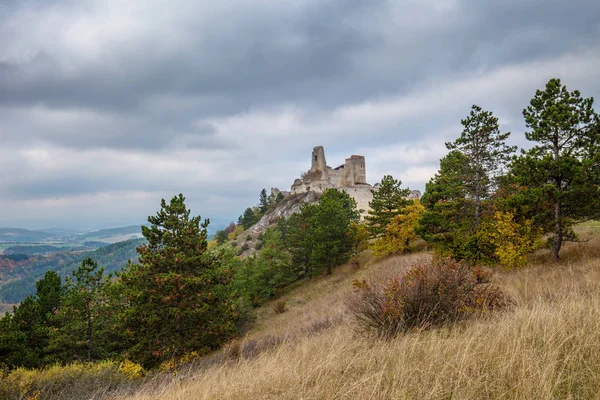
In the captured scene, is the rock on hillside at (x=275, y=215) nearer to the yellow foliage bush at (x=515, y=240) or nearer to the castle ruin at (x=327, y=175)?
the castle ruin at (x=327, y=175)

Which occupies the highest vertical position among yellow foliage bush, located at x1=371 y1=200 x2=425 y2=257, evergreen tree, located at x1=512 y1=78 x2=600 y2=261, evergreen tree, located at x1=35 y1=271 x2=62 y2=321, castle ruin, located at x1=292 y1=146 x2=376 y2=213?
castle ruin, located at x1=292 y1=146 x2=376 y2=213

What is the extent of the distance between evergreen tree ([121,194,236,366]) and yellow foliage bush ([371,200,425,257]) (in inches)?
687

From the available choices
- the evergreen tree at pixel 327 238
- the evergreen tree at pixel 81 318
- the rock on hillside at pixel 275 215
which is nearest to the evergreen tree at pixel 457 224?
the evergreen tree at pixel 327 238

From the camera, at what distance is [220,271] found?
17.3 metres

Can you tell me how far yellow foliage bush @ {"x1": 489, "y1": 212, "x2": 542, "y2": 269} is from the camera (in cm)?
1477

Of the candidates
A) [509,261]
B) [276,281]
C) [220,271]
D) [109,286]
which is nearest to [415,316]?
[509,261]

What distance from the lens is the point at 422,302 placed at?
5867mm

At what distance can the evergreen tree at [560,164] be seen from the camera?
12344mm

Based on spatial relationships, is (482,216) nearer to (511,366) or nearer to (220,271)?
(220,271)

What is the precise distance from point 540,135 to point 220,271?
1728cm

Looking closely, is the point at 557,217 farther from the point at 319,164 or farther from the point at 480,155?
the point at 319,164

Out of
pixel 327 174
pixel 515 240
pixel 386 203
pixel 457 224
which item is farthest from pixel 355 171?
pixel 515 240

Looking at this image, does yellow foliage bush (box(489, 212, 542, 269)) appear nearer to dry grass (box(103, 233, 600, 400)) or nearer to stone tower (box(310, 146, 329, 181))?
dry grass (box(103, 233, 600, 400))

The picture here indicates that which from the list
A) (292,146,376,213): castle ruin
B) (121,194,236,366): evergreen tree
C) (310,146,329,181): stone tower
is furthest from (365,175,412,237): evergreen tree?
(310,146,329,181): stone tower
